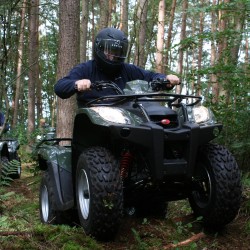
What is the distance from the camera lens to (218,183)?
3.23 metres

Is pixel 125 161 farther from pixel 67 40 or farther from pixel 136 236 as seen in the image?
pixel 67 40

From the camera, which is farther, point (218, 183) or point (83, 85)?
point (83, 85)

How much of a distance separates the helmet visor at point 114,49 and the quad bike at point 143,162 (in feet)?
1.14

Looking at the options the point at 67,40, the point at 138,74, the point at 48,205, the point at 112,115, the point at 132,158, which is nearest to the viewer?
the point at 112,115

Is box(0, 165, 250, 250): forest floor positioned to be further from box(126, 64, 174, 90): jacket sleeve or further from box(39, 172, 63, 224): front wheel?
box(126, 64, 174, 90): jacket sleeve

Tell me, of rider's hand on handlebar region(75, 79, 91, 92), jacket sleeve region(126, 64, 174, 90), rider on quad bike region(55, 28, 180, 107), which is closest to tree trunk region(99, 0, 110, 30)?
jacket sleeve region(126, 64, 174, 90)

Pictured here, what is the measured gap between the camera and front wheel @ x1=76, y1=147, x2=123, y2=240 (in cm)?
297

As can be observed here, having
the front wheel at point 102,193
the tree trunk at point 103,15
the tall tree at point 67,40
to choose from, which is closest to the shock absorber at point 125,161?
the front wheel at point 102,193

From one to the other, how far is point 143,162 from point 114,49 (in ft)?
4.17

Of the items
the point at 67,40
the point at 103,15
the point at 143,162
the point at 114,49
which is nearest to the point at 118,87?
the point at 114,49

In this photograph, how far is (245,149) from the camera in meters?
6.06

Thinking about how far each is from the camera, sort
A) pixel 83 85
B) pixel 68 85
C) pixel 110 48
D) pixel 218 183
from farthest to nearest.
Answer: pixel 110 48
pixel 68 85
pixel 83 85
pixel 218 183

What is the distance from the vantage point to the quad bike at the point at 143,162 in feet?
9.84

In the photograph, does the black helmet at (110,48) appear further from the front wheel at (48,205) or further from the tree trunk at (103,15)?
the tree trunk at (103,15)
